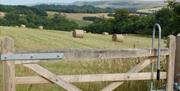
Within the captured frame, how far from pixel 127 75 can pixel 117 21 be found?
31.7 m

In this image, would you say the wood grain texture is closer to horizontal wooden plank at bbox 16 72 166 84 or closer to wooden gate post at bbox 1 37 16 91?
horizontal wooden plank at bbox 16 72 166 84

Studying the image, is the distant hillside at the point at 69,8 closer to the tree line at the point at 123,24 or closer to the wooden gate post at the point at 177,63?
the tree line at the point at 123,24

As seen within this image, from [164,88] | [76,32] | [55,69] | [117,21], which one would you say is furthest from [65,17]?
[164,88]

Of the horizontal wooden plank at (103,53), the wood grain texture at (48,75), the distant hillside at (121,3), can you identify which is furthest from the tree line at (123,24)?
the wood grain texture at (48,75)

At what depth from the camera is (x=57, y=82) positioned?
264 inches

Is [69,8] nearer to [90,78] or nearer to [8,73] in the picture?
[90,78]

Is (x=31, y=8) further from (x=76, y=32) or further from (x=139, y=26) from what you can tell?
(x=76, y=32)

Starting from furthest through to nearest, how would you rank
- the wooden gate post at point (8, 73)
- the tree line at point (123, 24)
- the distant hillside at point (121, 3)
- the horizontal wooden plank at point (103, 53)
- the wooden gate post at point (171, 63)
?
the distant hillside at point (121, 3) → the tree line at point (123, 24) → the wooden gate post at point (171, 63) → the horizontal wooden plank at point (103, 53) → the wooden gate post at point (8, 73)

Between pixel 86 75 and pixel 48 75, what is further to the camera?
pixel 86 75

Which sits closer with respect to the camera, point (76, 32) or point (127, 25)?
point (76, 32)

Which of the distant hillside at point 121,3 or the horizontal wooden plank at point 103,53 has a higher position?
the horizontal wooden plank at point 103,53

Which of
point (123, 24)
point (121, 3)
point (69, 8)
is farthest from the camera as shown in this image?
point (121, 3)

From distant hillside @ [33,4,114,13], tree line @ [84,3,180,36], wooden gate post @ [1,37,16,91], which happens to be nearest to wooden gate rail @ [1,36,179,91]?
wooden gate post @ [1,37,16,91]

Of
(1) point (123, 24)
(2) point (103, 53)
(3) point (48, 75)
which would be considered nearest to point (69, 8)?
(1) point (123, 24)
